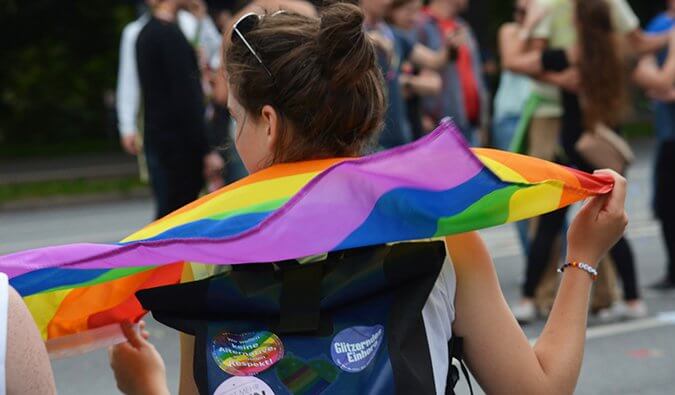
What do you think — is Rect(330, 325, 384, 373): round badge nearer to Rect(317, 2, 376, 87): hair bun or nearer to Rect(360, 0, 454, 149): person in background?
Rect(317, 2, 376, 87): hair bun

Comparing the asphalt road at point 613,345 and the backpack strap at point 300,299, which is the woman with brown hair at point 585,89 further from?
the backpack strap at point 300,299

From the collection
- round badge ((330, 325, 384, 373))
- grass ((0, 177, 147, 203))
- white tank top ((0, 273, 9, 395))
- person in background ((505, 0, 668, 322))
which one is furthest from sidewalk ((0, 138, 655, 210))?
white tank top ((0, 273, 9, 395))

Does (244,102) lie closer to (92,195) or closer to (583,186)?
(583,186)

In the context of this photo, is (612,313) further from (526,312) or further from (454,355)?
(454,355)

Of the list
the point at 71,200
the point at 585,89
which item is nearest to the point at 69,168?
the point at 71,200

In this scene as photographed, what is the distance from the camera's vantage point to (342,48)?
6.91 feet

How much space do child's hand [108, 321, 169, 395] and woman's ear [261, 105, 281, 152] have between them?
1.87ft

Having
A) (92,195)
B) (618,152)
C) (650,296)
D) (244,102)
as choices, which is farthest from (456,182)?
(92,195)

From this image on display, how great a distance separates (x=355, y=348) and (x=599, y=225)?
1.75 ft

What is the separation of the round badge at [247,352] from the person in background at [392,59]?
181 inches

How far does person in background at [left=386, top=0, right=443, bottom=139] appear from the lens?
8.17m

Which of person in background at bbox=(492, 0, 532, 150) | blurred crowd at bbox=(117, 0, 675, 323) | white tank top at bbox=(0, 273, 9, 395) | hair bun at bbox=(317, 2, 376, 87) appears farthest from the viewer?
person in background at bbox=(492, 0, 532, 150)

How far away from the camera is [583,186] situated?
2191 mm

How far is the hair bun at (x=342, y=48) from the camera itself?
6.89ft
